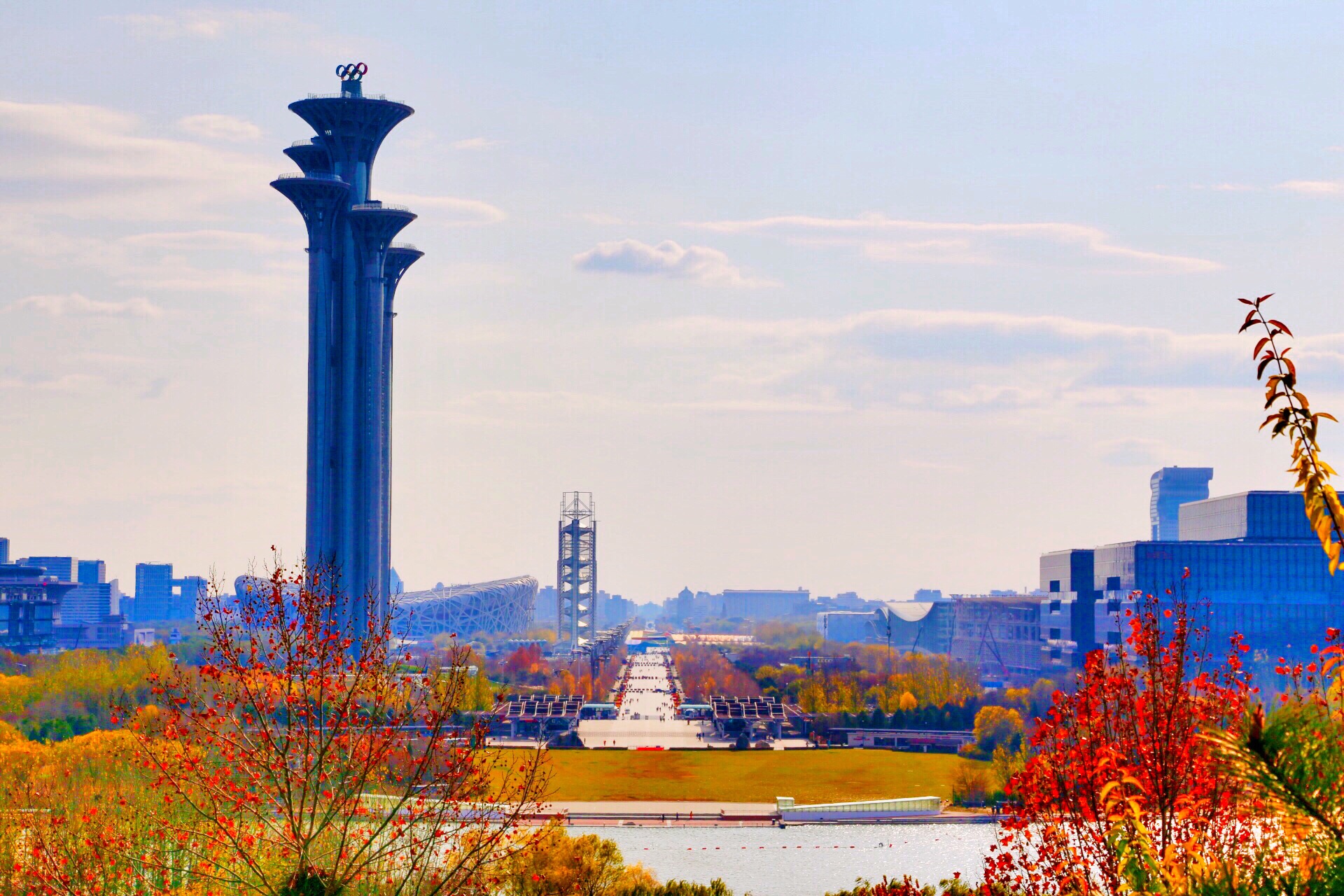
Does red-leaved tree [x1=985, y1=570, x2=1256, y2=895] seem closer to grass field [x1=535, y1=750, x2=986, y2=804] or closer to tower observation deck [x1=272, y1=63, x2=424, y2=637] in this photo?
grass field [x1=535, y1=750, x2=986, y2=804]

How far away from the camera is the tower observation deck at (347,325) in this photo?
12138cm

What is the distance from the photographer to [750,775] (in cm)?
8644

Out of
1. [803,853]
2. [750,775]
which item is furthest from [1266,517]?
[803,853]

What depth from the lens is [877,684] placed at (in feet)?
409

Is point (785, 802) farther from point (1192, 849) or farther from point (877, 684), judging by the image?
point (1192, 849)

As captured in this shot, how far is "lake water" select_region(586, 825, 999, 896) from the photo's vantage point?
2237 inches

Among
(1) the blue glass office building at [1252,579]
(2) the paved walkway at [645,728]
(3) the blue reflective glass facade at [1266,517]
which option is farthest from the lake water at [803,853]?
(3) the blue reflective glass facade at [1266,517]

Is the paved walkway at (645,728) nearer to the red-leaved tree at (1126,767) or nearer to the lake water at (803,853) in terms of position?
the lake water at (803,853)

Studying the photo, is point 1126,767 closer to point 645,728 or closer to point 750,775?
point 750,775

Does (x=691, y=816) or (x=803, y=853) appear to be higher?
(x=691, y=816)

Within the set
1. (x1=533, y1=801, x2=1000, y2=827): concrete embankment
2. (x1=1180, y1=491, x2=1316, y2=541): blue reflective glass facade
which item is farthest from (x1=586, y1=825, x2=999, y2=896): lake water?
(x1=1180, y1=491, x2=1316, y2=541): blue reflective glass facade

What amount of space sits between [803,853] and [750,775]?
906 inches

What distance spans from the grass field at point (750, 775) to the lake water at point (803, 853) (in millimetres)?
7890

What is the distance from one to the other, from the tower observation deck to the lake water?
59427 millimetres
